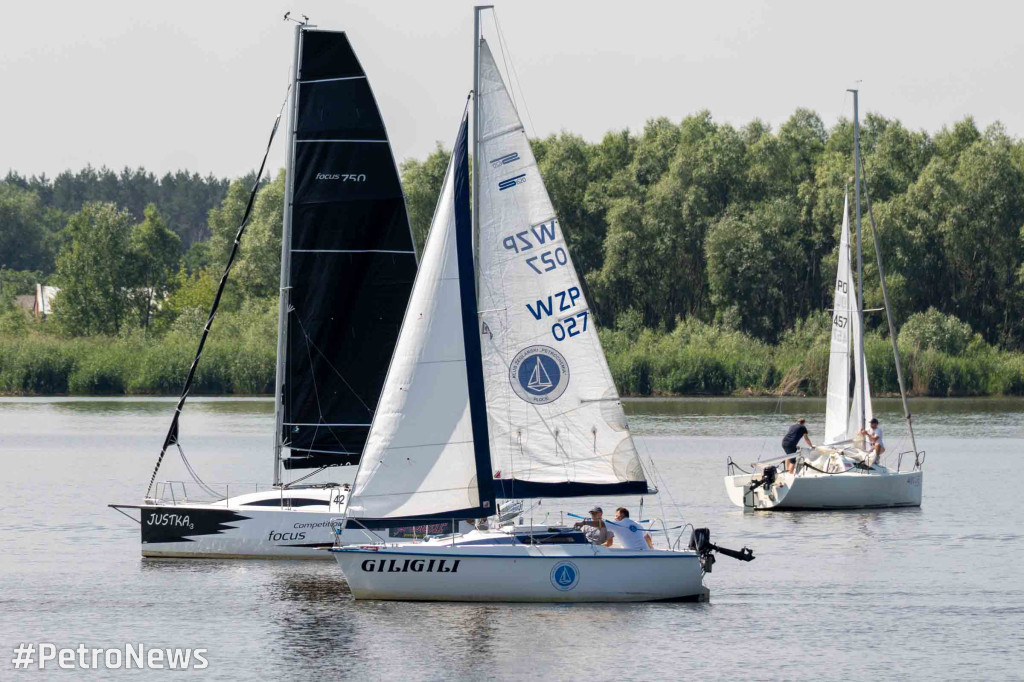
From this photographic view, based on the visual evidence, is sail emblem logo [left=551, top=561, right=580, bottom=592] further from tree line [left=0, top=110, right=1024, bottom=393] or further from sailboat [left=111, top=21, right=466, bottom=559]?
tree line [left=0, top=110, right=1024, bottom=393]

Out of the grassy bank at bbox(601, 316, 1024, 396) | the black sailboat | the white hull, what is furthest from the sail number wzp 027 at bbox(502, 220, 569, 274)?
the grassy bank at bbox(601, 316, 1024, 396)

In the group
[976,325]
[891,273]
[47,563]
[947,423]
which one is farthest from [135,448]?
[976,325]

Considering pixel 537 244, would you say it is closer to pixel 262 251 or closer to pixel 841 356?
pixel 841 356

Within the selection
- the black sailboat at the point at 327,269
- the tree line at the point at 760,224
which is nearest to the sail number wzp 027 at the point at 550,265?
the black sailboat at the point at 327,269

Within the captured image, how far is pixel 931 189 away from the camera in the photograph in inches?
4178

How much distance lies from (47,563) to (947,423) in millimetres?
55694

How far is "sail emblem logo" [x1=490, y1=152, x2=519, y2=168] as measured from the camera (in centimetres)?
2778

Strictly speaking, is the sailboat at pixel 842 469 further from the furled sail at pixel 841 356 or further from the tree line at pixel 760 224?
the tree line at pixel 760 224

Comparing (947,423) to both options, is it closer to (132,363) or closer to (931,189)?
(931,189)

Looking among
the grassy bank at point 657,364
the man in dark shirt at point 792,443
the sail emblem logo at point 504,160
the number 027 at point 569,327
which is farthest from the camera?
the grassy bank at point 657,364

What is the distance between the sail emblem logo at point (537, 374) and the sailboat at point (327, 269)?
753 cm

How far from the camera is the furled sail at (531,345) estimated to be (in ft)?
91.4

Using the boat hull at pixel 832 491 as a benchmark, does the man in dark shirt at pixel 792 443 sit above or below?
above

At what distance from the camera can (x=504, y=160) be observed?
91.2ft
